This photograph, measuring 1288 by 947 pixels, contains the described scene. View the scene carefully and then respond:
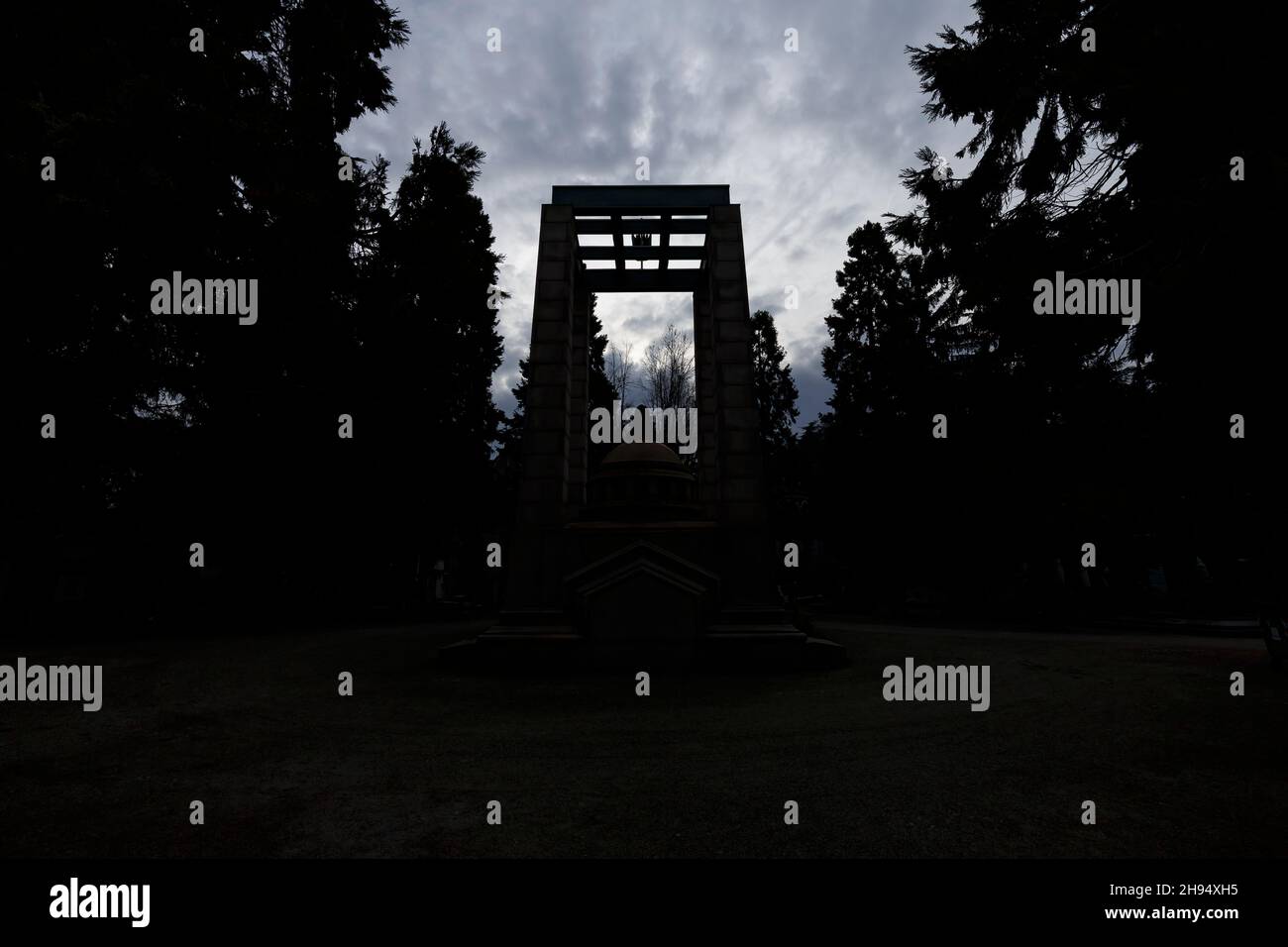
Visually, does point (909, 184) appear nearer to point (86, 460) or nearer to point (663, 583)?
point (663, 583)

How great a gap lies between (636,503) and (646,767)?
8.09 meters

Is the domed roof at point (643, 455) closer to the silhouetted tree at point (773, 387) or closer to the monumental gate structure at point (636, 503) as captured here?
the monumental gate structure at point (636, 503)

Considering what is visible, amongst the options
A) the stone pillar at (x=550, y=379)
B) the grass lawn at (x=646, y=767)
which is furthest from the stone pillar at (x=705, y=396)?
the grass lawn at (x=646, y=767)

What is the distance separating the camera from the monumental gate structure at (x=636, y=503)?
10.5 metres

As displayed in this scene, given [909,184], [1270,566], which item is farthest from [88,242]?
[1270,566]

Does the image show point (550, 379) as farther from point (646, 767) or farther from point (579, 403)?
point (646, 767)

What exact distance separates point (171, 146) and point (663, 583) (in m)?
11.5

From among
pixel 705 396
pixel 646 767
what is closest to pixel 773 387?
pixel 705 396

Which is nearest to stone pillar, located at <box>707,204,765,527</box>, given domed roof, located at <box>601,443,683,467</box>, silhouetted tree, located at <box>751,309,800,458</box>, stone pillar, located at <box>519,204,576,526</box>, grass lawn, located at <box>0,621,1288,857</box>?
domed roof, located at <box>601,443,683,467</box>

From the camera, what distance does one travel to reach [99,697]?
7.66 meters

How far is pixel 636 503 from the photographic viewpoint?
13.1 meters

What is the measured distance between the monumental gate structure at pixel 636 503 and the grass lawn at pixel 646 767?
4.26ft

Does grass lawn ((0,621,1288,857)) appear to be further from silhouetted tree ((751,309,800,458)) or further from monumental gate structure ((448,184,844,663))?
silhouetted tree ((751,309,800,458))

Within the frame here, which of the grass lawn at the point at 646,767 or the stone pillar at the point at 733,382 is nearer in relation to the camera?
the grass lawn at the point at 646,767
